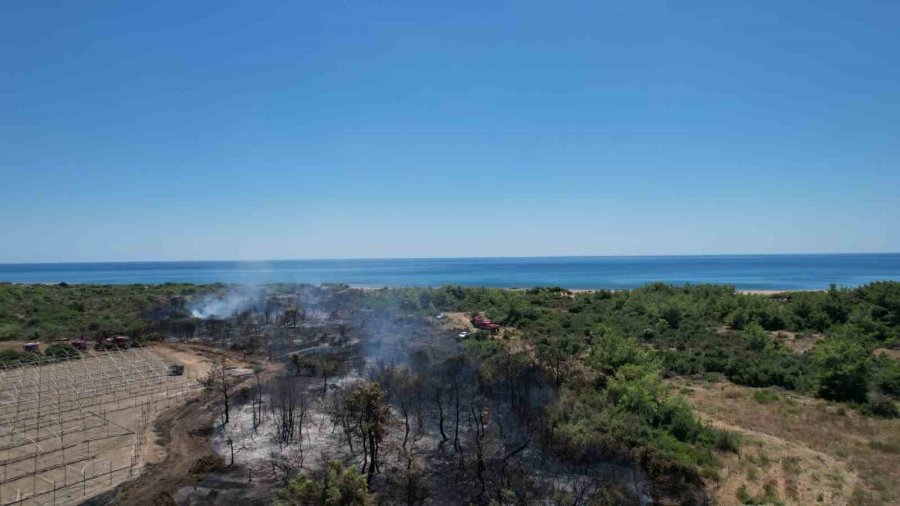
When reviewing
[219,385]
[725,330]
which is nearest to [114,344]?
[219,385]

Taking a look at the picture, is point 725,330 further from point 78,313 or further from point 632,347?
point 78,313

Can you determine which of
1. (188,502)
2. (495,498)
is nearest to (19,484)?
(188,502)

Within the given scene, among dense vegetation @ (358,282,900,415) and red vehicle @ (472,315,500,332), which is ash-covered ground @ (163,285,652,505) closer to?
red vehicle @ (472,315,500,332)

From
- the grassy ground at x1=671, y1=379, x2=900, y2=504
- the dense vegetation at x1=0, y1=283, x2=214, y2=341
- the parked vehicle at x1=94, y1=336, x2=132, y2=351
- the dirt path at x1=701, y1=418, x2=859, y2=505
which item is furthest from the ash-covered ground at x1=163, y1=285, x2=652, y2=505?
the dense vegetation at x1=0, y1=283, x2=214, y2=341

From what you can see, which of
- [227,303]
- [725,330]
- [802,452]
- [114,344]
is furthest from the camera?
[227,303]

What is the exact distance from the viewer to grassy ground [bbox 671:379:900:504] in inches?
563

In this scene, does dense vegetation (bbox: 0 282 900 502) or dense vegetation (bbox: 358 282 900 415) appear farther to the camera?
dense vegetation (bbox: 358 282 900 415)

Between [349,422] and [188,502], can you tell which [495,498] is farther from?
[188,502]

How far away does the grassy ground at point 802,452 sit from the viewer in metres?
14.3

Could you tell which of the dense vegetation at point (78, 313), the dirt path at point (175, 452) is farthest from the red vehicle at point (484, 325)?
the dense vegetation at point (78, 313)

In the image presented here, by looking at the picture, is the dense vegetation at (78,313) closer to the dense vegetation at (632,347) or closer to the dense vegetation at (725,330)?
the dense vegetation at (632,347)

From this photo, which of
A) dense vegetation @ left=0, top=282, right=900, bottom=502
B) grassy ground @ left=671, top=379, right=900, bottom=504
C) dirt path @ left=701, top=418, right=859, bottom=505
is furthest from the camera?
dense vegetation @ left=0, top=282, right=900, bottom=502

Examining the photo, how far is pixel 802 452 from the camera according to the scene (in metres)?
16.8

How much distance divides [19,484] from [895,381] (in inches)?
1419
